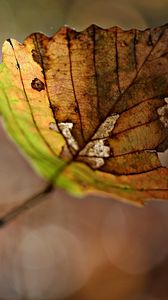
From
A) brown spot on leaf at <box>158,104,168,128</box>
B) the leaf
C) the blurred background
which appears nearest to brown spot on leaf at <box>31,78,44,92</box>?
the leaf

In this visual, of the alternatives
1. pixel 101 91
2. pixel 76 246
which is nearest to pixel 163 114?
pixel 101 91

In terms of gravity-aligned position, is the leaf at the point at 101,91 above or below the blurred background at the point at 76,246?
above

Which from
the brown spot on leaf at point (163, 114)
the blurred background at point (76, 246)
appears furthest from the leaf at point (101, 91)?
the blurred background at point (76, 246)

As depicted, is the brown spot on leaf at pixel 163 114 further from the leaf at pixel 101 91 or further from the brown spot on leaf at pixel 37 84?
the brown spot on leaf at pixel 37 84

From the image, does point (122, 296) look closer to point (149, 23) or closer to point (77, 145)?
point (77, 145)

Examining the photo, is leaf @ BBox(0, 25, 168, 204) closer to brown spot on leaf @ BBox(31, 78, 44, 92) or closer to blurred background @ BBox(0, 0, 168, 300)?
brown spot on leaf @ BBox(31, 78, 44, 92)

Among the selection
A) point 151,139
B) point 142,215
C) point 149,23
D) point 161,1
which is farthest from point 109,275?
point 161,1
